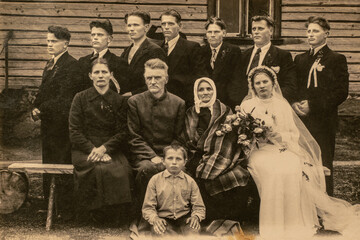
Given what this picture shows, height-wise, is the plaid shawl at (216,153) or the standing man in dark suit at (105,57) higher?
the standing man in dark suit at (105,57)

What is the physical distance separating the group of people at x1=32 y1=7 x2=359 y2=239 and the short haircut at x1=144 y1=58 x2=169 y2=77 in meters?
0.01

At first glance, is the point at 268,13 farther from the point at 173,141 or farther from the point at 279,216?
the point at 279,216

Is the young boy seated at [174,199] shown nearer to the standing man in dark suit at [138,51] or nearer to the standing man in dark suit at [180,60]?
the standing man in dark suit at [180,60]

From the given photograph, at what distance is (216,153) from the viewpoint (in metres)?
4.29

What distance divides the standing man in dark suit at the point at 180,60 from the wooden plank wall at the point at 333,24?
0.97 m

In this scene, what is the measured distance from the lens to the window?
16.2 feet

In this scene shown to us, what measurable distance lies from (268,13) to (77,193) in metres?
2.67

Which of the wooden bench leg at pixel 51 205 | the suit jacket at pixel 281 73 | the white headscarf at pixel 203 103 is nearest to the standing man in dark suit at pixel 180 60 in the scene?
the white headscarf at pixel 203 103

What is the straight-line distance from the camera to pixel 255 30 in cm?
460

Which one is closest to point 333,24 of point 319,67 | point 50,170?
point 319,67

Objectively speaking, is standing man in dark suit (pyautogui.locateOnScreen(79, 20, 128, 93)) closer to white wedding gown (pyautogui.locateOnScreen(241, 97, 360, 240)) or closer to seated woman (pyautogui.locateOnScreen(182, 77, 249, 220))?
seated woman (pyautogui.locateOnScreen(182, 77, 249, 220))

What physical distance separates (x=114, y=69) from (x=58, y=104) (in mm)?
635

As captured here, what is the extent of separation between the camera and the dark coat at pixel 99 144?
4.24m

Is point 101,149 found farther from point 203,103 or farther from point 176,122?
point 203,103
